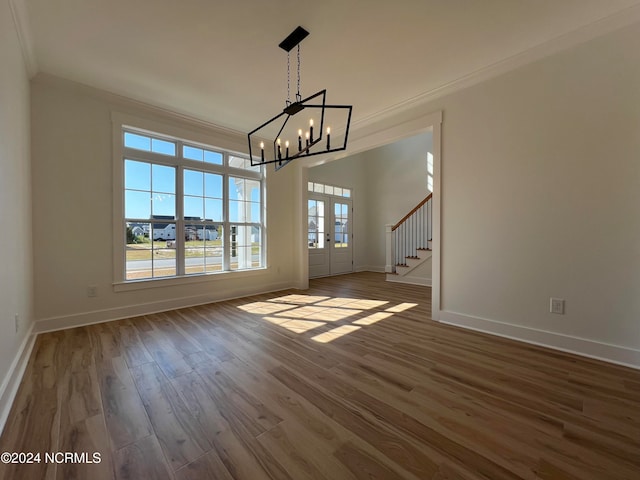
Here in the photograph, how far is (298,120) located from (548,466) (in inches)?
170

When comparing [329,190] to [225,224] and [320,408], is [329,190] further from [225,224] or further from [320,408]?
[320,408]

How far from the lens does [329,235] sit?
7.14m

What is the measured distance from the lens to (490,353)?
7.66 feet

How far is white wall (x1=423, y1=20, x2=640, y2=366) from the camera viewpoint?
6.97 ft

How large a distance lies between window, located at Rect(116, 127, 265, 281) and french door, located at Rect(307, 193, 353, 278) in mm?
2138

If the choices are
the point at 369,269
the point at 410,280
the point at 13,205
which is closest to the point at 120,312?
the point at 13,205

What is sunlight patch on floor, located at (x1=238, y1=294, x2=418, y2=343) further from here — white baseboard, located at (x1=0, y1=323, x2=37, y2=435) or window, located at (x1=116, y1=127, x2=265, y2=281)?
white baseboard, located at (x1=0, y1=323, x2=37, y2=435)

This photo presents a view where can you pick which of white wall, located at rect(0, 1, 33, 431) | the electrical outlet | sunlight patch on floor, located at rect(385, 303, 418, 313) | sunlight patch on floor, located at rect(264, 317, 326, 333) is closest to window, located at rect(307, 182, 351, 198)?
sunlight patch on floor, located at rect(385, 303, 418, 313)

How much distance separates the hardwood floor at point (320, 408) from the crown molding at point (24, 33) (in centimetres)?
275

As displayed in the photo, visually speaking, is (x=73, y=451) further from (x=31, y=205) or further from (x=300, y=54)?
(x=300, y=54)

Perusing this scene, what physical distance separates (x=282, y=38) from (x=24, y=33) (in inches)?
86.5

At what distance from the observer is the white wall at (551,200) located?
2.12 metres

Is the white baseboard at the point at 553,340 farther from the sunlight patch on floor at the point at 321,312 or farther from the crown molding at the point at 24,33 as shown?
the crown molding at the point at 24,33

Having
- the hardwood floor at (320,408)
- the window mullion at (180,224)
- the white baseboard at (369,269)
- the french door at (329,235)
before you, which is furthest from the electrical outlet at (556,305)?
the white baseboard at (369,269)
